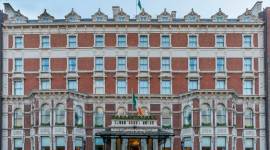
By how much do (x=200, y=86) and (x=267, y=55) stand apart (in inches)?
330

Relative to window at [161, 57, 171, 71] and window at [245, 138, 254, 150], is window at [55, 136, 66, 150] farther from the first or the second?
window at [245, 138, 254, 150]

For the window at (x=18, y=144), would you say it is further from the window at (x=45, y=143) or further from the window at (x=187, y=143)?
the window at (x=187, y=143)

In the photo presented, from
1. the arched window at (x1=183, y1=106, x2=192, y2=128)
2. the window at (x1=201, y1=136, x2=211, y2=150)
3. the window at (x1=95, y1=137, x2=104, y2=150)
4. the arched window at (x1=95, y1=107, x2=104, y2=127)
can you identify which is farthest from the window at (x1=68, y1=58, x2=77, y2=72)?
the window at (x1=201, y1=136, x2=211, y2=150)

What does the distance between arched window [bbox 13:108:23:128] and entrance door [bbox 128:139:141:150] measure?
42.4ft

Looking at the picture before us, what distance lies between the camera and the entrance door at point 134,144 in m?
59.5

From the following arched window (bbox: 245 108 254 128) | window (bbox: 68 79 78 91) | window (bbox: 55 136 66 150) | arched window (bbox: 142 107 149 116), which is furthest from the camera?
window (bbox: 68 79 78 91)

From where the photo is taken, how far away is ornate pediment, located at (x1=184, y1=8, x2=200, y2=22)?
211 ft

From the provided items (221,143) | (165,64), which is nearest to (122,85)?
(165,64)

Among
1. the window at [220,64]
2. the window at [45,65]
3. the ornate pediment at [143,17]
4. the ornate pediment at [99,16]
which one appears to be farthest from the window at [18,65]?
the window at [220,64]

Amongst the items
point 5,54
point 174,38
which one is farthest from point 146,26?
point 5,54

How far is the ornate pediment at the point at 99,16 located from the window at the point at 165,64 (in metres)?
8.31

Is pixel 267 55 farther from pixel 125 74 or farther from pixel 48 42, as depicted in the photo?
pixel 48 42

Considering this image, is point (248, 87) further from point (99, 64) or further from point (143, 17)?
point (99, 64)

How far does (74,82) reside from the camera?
6366cm
